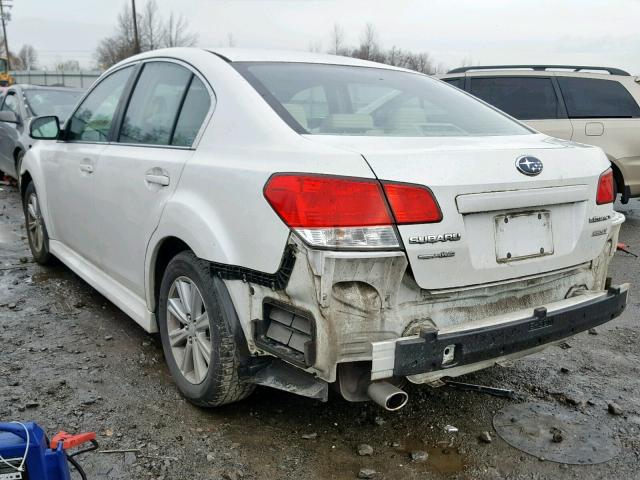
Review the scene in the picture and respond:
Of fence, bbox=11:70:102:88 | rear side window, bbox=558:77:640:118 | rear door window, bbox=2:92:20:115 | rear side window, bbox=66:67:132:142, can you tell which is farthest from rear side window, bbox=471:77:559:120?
fence, bbox=11:70:102:88

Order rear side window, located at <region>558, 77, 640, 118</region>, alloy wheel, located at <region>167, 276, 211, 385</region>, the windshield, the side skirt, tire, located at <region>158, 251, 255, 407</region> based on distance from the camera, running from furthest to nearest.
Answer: the windshield < rear side window, located at <region>558, 77, 640, 118</region> < the side skirt < alloy wheel, located at <region>167, 276, 211, 385</region> < tire, located at <region>158, 251, 255, 407</region>

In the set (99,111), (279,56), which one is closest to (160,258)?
(279,56)

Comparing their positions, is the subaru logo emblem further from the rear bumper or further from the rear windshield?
the rear bumper

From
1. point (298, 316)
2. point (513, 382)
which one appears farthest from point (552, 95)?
point (298, 316)

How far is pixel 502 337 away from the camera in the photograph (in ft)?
7.93

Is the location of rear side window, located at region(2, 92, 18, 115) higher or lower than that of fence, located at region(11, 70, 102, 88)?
higher

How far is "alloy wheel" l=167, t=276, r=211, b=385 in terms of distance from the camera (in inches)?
111

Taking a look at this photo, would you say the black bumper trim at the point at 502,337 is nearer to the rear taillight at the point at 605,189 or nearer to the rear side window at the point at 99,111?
the rear taillight at the point at 605,189

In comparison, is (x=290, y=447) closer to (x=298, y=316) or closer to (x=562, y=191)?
(x=298, y=316)

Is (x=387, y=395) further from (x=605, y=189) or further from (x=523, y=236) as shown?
(x=605, y=189)

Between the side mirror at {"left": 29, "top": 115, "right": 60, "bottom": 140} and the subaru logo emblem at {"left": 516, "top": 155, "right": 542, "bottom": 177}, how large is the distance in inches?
132

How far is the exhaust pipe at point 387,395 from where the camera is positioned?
2.27m

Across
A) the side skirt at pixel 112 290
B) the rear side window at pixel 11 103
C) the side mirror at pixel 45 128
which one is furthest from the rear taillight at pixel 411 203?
the rear side window at pixel 11 103

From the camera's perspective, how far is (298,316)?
2.28 m
